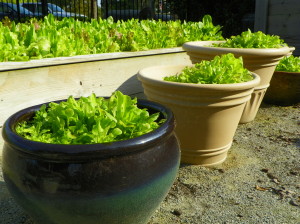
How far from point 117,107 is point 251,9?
26.0 ft

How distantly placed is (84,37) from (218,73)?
174 centimetres

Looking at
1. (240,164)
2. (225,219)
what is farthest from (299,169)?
(225,219)

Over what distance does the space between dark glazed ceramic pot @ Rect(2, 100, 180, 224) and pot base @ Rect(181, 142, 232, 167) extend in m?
1.21

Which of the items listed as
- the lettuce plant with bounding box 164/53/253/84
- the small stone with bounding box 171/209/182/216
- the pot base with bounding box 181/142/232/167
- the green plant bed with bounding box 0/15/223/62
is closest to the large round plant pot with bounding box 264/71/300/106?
the green plant bed with bounding box 0/15/223/62

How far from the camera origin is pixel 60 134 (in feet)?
5.53

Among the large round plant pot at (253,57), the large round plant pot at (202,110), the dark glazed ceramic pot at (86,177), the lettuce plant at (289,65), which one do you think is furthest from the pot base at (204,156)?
the lettuce plant at (289,65)

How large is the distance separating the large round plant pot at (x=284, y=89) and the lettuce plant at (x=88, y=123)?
10.3ft

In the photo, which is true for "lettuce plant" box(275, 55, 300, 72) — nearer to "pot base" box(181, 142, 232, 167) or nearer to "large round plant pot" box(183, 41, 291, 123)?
"large round plant pot" box(183, 41, 291, 123)

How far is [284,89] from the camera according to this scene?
4480 millimetres

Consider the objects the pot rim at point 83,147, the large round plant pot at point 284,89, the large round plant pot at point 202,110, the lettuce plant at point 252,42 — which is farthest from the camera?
the large round plant pot at point 284,89

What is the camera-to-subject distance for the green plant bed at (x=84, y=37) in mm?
3064

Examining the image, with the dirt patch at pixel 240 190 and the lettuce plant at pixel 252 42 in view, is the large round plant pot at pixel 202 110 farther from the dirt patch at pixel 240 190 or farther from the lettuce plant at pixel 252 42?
the lettuce plant at pixel 252 42

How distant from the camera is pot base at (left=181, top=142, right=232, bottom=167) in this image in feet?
9.28

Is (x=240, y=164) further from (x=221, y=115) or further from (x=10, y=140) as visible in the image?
(x=10, y=140)
